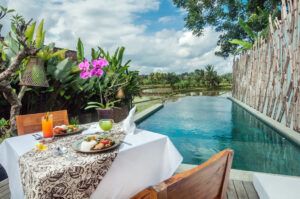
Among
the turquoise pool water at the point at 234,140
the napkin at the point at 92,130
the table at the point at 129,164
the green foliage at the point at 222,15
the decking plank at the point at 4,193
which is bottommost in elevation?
the turquoise pool water at the point at 234,140

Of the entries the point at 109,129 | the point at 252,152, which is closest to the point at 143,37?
the point at 252,152

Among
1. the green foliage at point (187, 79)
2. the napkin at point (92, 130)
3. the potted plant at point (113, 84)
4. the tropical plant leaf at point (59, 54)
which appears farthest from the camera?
the green foliage at point (187, 79)

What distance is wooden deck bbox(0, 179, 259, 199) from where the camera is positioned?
182 cm

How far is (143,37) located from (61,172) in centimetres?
855

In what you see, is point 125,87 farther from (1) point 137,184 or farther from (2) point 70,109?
(1) point 137,184

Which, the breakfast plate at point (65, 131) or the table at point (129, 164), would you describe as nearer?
the table at point (129, 164)

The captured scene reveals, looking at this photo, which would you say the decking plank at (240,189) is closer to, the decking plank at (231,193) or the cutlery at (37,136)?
the decking plank at (231,193)

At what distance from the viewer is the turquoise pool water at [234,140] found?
2949 millimetres

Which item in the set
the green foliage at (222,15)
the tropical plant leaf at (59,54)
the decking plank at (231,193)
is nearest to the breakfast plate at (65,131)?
the decking plank at (231,193)

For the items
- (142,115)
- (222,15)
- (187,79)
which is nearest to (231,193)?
(142,115)

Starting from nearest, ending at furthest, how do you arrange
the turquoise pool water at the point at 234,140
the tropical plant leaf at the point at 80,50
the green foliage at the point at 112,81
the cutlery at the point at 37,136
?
the cutlery at the point at 37,136, the turquoise pool water at the point at 234,140, the green foliage at the point at 112,81, the tropical plant leaf at the point at 80,50

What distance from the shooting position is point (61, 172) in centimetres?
96

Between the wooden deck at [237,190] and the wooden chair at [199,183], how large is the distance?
1.23m

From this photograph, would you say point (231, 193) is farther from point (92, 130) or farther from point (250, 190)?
point (92, 130)
